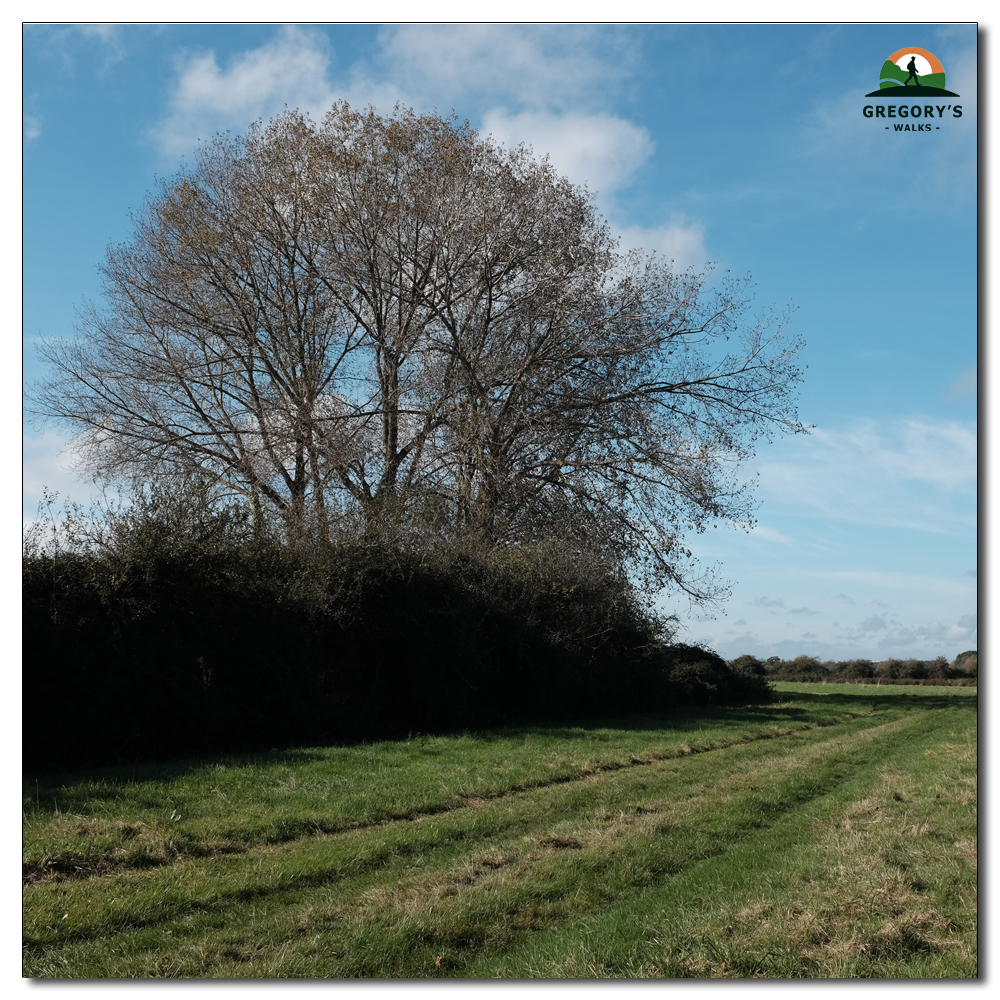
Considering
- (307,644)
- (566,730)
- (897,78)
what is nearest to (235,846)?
(307,644)

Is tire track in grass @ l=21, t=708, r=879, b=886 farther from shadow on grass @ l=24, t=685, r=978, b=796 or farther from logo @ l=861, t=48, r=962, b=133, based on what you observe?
logo @ l=861, t=48, r=962, b=133

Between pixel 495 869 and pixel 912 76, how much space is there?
6.89 meters

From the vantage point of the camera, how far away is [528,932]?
17.3ft

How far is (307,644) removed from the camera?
13969mm

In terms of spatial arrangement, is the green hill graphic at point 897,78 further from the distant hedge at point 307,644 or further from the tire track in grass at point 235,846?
the distant hedge at point 307,644

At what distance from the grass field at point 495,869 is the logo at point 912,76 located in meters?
5.69

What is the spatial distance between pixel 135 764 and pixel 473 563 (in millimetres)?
8678

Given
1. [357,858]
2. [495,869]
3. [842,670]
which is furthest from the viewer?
[842,670]

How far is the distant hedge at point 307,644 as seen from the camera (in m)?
10.7

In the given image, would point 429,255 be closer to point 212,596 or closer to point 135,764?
point 212,596

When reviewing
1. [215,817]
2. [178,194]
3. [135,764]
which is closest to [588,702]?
[135,764]

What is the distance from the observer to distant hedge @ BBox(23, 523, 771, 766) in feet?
35.0

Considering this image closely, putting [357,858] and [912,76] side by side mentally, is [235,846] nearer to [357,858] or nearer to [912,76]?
[357,858]

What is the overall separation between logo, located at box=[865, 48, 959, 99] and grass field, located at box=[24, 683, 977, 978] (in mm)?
5693
